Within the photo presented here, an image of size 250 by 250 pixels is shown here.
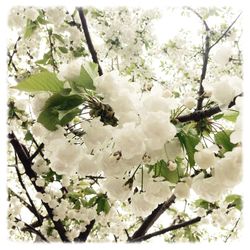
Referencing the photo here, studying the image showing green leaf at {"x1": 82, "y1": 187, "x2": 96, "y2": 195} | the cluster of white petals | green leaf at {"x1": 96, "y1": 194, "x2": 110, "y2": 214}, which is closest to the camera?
the cluster of white petals

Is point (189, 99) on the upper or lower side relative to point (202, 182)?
upper

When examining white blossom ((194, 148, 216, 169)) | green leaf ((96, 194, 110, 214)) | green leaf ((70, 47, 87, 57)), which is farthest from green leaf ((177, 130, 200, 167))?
green leaf ((70, 47, 87, 57))

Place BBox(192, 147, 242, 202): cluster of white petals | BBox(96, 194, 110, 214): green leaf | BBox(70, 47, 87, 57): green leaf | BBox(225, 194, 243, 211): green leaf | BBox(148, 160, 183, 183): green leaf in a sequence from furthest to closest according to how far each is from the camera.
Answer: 1. BBox(70, 47, 87, 57): green leaf
2. BBox(96, 194, 110, 214): green leaf
3. BBox(225, 194, 243, 211): green leaf
4. BBox(148, 160, 183, 183): green leaf
5. BBox(192, 147, 242, 202): cluster of white petals

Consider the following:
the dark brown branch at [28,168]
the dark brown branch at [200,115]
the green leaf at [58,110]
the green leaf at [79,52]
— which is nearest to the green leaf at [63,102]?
the green leaf at [58,110]

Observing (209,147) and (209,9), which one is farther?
(209,9)

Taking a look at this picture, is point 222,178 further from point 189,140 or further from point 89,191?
point 89,191

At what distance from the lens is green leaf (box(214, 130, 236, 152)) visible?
0.88 meters

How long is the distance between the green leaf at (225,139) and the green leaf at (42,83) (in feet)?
1.14

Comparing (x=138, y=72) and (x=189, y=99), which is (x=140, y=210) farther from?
(x=138, y=72)

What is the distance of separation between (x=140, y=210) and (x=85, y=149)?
0.19 m

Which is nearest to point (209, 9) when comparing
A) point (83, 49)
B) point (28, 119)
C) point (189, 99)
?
point (83, 49)

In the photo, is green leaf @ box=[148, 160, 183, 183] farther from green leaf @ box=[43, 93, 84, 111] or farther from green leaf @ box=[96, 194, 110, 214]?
green leaf @ box=[96, 194, 110, 214]

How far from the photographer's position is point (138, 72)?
3.03 metres

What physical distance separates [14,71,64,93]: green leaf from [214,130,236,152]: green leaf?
0.35 m
